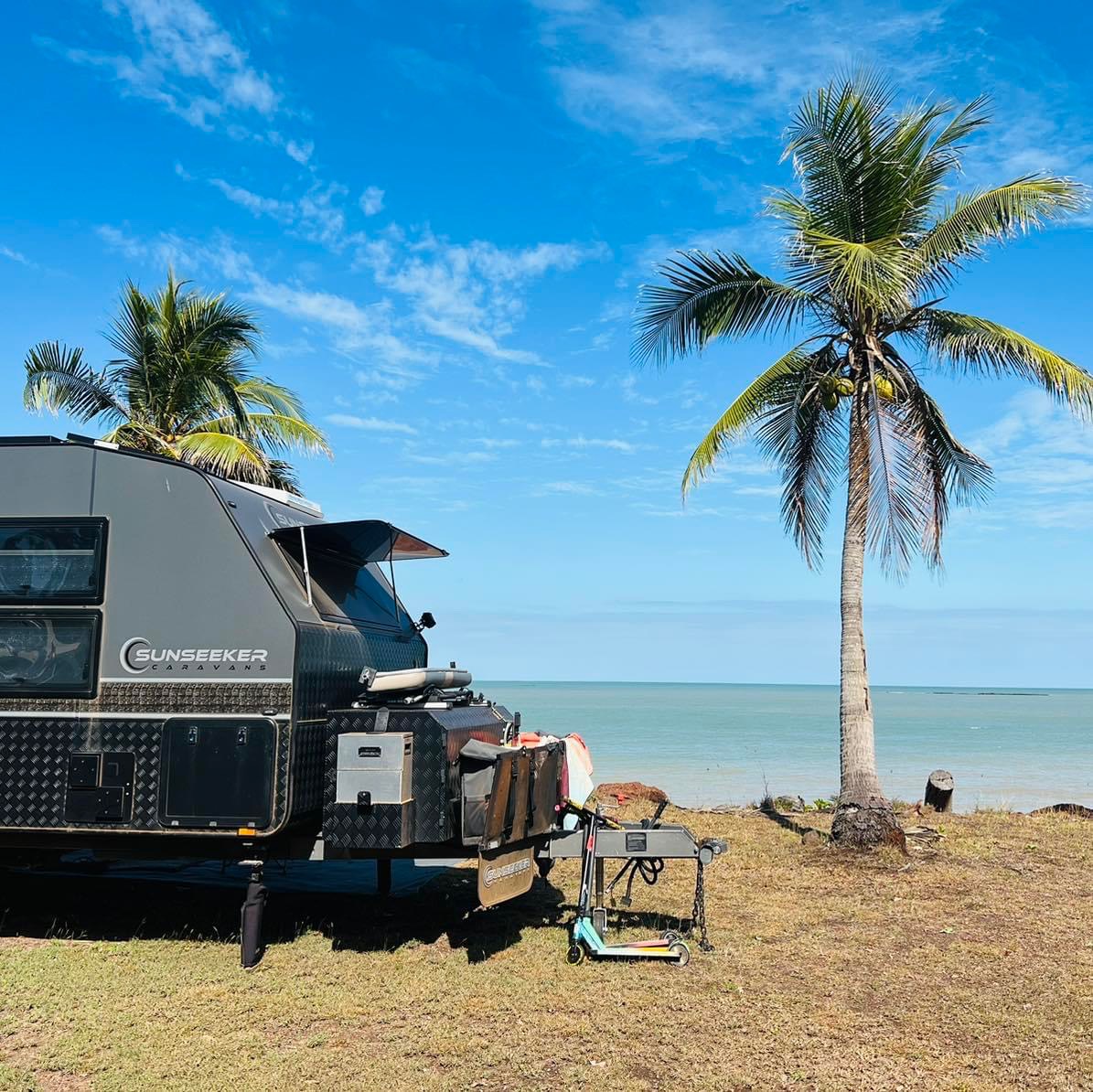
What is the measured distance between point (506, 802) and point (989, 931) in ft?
12.8

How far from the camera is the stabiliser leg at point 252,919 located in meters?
6.36

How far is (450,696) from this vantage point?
23.7 ft

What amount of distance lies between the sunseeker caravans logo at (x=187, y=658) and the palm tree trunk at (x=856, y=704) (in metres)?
6.78

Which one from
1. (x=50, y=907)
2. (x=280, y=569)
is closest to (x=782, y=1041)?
(x=280, y=569)

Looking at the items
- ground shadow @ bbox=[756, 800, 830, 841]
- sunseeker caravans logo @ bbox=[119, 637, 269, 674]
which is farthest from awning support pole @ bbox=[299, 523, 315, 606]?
ground shadow @ bbox=[756, 800, 830, 841]

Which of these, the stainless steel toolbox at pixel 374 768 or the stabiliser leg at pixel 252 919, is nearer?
the stainless steel toolbox at pixel 374 768

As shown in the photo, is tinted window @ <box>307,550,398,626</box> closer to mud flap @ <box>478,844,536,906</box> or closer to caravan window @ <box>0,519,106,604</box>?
caravan window @ <box>0,519,106,604</box>

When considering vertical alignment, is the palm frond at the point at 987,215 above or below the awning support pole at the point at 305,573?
above

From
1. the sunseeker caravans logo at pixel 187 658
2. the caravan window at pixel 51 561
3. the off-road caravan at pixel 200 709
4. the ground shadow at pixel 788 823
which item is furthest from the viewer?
the ground shadow at pixel 788 823

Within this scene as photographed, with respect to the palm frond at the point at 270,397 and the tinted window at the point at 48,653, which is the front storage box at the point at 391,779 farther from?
the palm frond at the point at 270,397

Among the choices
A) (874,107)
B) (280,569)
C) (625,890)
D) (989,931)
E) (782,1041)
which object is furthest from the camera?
(874,107)

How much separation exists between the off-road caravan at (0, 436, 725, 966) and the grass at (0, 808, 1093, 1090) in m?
0.67

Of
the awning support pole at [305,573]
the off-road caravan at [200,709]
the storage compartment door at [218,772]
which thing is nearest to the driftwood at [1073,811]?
the off-road caravan at [200,709]

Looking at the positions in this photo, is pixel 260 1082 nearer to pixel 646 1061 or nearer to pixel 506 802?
pixel 646 1061
